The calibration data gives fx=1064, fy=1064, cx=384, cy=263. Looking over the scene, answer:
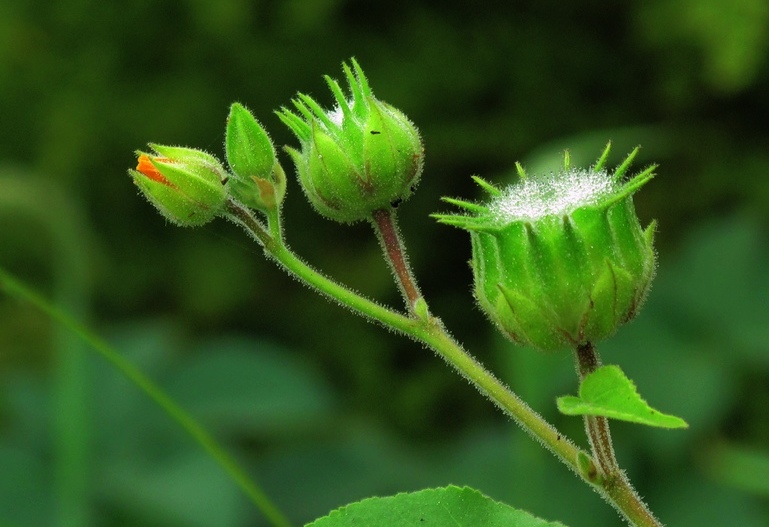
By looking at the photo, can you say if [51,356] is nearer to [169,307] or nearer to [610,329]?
[169,307]

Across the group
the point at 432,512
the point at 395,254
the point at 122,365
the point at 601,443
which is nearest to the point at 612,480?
the point at 601,443

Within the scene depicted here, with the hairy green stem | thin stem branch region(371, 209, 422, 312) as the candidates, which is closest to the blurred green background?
the hairy green stem

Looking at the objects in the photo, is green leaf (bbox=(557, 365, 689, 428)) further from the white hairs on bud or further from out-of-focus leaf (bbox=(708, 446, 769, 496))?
out-of-focus leaf (bbox=(708, 446, 769, 496))

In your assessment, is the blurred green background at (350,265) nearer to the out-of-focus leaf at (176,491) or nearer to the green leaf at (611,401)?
the out-of-focus leaf at (176,491)

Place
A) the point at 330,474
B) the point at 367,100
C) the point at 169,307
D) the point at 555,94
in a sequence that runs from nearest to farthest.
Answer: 1. the point at 367,100
2. the point at 330,474
3. the point at 555,94
4. the point at 169,307

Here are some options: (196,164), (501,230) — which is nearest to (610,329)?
(501,230)
